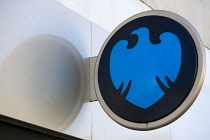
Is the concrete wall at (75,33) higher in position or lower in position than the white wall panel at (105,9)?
lower

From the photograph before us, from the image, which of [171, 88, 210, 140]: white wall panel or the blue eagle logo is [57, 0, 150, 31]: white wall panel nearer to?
the blue eagle logo

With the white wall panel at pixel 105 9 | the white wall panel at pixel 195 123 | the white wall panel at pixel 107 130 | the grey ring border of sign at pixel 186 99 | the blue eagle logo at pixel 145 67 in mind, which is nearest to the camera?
the grey ring border of sign at pixel 186 99

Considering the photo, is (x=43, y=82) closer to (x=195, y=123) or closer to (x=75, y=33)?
(x=75, y=33)

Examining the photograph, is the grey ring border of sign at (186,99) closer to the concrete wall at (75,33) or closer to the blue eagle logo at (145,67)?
the blue eagle logo at (145,67)

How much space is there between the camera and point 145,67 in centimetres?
284

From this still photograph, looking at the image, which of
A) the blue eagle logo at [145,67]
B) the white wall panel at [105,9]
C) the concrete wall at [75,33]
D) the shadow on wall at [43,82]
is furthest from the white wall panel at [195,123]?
the blue eagle logo at [145,67]

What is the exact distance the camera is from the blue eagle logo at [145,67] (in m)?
2.75

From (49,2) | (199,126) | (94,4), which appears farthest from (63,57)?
(199,126)

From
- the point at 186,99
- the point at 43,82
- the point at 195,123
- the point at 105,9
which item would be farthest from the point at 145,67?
the point at 195,123

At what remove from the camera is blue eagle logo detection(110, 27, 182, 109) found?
2748mm

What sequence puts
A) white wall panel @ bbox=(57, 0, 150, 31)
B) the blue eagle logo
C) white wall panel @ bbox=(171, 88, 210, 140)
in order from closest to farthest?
the blue eagle logo, white wall panel @ bbox=(57, 0, 150, 31), white wall panel @ bbox=(171, 88, 210, 140)

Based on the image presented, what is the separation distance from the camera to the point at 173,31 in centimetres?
282

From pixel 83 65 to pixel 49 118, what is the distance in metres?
0.51

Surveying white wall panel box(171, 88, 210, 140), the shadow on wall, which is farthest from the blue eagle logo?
white wall panel box(171, 88, 210, 140)
